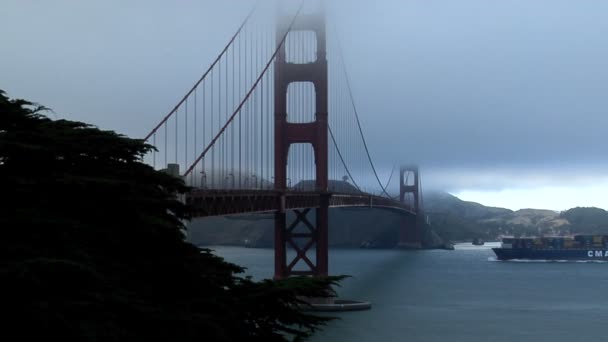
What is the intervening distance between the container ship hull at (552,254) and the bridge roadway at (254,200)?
7425 cm

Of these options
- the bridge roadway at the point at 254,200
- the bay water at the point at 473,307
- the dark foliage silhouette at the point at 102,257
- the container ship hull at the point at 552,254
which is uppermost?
the bridge roadway at the point at 254,200

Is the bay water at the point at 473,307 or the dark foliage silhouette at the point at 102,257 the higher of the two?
the dark foliage silhouette at the point at 102,257

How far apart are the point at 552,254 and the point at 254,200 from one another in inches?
3989

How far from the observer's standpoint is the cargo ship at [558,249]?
132625mm

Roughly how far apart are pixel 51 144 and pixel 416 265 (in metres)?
112

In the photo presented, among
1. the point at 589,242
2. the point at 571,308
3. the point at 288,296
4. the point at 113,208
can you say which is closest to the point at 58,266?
the point at 113,208

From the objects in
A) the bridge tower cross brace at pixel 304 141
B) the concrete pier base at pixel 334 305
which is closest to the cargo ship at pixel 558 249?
the concrete pier base at pixel 334 305

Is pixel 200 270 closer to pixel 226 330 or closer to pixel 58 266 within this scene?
pixel 226 330

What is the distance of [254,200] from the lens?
3816 cm

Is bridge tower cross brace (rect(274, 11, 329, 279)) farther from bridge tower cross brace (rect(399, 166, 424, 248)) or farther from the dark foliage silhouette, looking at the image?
bridge tower cross brace (rect(399, 166, 424, 248))

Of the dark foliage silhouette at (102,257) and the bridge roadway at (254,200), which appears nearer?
the dark foliage silhouette at (102,257)

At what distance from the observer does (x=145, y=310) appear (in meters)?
8.28

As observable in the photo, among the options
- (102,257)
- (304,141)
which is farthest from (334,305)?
(102,257)

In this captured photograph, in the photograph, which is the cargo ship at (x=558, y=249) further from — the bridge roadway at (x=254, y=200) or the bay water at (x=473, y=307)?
the bridge roadway at (x=254, y=200)
